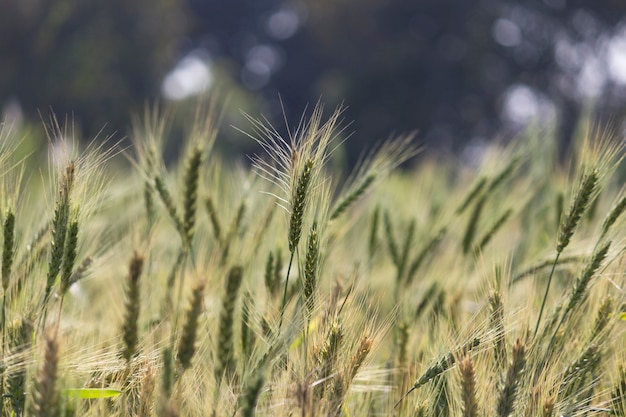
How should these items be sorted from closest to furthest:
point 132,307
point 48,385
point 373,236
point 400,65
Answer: point 48,385
point 132,307
point 373,236
point 400,65

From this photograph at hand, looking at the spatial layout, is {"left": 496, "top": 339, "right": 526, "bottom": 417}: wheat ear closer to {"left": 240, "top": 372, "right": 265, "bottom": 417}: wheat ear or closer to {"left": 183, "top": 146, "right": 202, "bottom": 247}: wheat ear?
{"left": 240, "top": 372, "right": 265, "bottom": 417}: wheat ear

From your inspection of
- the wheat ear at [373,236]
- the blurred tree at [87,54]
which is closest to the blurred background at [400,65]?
the blurred tree at [87,54]

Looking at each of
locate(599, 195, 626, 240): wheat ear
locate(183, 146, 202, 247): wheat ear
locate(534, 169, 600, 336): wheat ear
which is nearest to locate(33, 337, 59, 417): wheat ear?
locate(183, 146, 202, 247): wheat ear

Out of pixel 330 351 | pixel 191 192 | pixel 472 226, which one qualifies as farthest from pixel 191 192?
pixel 472 226

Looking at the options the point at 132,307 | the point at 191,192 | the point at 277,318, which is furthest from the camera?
the point at 191,192

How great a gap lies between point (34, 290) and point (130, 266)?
332 millimetres

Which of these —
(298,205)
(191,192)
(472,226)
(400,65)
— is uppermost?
(400,65)

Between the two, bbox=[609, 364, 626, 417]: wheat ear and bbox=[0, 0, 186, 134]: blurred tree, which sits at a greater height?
bbox=[0, 0, 186, 134]: blurred tree

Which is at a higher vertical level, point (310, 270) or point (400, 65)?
point (400, 65)

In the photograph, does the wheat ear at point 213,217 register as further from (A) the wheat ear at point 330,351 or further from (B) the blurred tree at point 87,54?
(B) the blurred tree at point 87,54

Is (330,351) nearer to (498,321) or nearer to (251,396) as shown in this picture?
(251,396)

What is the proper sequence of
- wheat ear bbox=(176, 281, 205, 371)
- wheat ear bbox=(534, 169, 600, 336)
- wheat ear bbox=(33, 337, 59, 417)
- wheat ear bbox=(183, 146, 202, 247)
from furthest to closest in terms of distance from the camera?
wheat ear bbox=(183, 146, 202, 247) < wheat ear bbox=(534, 169, 600, 336) < wheat ear bbox=(176, 281, 205, 371) < wheat ear bbox=(33, 337, 59, 417)

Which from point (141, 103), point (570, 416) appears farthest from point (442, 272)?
point (141, 103)

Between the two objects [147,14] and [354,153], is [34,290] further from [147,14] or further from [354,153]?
[354,153]
